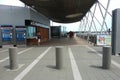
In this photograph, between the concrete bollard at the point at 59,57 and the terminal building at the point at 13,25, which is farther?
the terminal building at the point at 13,25

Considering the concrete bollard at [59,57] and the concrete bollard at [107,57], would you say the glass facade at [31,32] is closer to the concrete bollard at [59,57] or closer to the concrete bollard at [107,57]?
the concrete bollard at [59,57]

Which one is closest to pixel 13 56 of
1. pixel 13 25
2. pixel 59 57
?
pixel 59 57

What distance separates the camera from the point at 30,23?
947 inches

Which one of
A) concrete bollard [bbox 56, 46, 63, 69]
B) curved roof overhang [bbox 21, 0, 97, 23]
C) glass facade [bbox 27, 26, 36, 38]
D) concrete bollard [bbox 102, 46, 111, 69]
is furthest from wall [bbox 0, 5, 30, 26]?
concrete bollard [bbox 102, 46, 111, 69]

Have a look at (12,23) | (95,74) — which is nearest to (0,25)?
(12,23)

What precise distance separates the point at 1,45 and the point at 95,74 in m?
16.7

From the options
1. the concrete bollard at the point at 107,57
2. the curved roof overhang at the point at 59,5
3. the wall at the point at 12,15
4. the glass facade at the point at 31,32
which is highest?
the curved roof overhang at the point at 59,5

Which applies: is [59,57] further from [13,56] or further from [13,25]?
[13,25]

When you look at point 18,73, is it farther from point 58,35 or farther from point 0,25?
point 58,35

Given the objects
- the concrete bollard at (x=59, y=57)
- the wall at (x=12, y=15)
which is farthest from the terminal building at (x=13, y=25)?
the concrete bollard at (x=59, y=57)

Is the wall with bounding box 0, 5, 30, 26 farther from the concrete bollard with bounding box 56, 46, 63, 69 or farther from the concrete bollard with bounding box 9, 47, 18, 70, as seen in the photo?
the concrete bollard with bounding box 56, 46, 63, 69

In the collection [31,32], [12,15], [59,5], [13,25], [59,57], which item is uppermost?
[59,5]

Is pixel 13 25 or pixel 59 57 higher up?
pixel 13 25

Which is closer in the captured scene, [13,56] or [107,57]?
[107,57]
